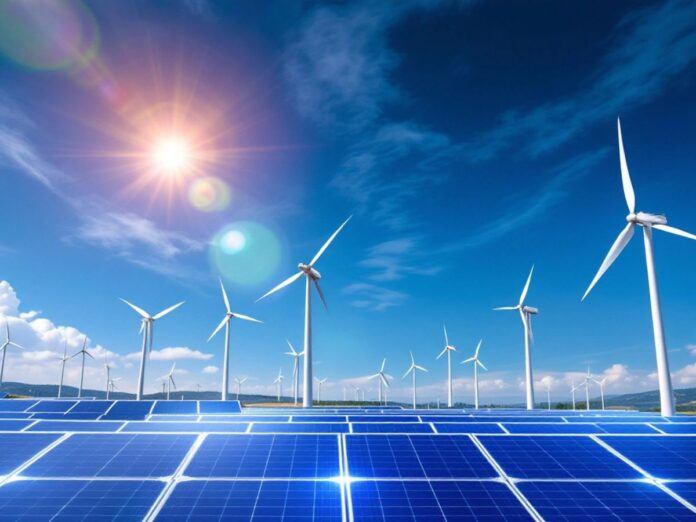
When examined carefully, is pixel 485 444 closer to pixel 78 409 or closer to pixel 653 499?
pixel 653 499

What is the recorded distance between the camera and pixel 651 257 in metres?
37.6

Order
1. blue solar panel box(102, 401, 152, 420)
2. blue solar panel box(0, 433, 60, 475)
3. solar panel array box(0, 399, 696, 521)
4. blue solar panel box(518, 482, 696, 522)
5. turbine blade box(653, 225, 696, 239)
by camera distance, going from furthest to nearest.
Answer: blue solar panel box(102, 401, 152, 420) → turbine blade box(653, 225, 696, 239) → blue solar panel box(0, 433, 60, 475) → solar panel array box(0, 399, 696, 521) → blue solar panel box(518, 482, 696, 522)

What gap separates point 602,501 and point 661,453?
16.4 ft

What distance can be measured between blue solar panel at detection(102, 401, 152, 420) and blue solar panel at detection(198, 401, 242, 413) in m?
4.90

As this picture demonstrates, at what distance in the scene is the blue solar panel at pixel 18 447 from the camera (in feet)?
54.9

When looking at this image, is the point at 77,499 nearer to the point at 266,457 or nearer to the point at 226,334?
the point at 266,457

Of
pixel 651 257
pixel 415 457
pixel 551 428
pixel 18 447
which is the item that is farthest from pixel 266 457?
pixel 651 257

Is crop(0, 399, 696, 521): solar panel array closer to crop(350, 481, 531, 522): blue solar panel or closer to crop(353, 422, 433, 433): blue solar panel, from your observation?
crop(350, 481, 531, 522): blue solar panel

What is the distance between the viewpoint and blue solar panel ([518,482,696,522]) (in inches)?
552

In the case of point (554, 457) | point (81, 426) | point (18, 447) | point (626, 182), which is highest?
point (626, 182)

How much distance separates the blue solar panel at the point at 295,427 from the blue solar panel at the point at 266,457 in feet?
11.6

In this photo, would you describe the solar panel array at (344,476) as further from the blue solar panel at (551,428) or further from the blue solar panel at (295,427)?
the blue solar panel at (551,428)

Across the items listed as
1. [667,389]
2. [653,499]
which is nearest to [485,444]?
[653,499]

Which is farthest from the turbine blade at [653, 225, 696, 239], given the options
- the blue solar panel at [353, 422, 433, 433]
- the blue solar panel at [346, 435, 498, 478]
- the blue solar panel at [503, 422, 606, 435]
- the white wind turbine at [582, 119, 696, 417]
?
the blue solar panel at [346, 435, 498, 478]
